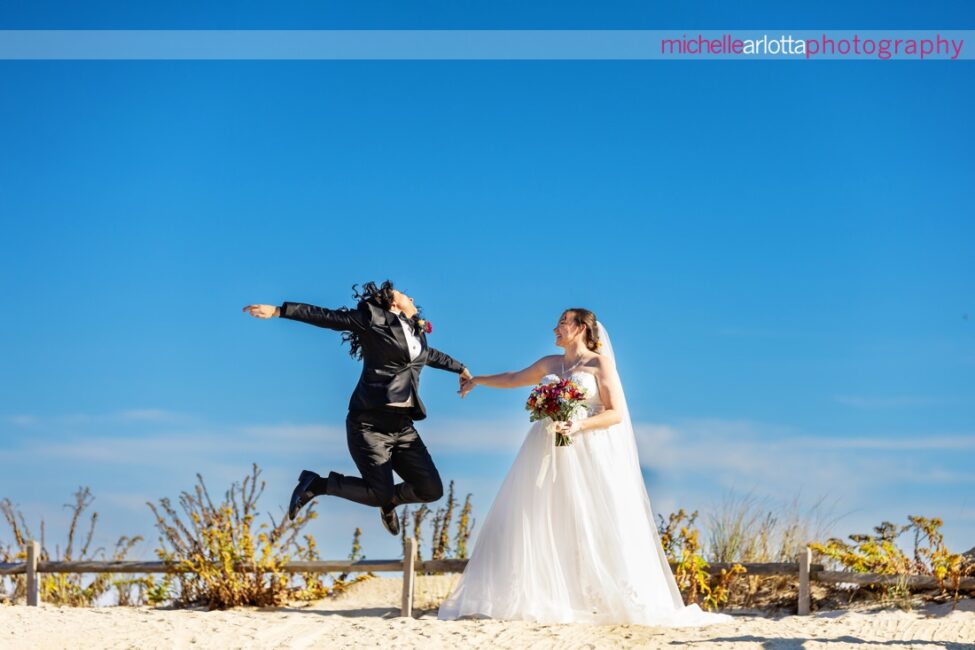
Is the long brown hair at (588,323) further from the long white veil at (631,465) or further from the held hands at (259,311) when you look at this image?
the held hands at (259,311)

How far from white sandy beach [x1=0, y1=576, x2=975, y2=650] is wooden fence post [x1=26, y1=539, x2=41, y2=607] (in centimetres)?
161

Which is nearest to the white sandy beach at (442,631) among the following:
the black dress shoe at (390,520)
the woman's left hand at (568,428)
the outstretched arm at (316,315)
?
the black dress shoe at (390,520)

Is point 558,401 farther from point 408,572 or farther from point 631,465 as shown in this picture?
point 408,572

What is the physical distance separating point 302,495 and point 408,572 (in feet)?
4.43

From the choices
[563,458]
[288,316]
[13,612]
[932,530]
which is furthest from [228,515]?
[932,530]

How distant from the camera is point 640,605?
909 cm

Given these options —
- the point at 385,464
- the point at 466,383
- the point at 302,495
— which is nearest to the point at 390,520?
the point at 385,464

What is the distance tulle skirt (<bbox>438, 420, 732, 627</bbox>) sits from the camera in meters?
9.15

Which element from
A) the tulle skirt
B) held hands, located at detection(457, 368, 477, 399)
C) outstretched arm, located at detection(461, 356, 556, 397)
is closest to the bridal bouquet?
the tulle skirt

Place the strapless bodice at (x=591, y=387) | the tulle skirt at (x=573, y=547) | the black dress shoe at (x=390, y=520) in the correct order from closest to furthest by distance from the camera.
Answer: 1. the tulle skirt at (x=573, y=547)
2. the strapless bodice at (x=591, y=387)
3. the black dress shoe at (x=390, y=520)

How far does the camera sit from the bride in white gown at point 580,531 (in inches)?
361

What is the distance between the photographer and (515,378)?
1026cm

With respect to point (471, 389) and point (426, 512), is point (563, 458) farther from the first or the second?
point (426, 512)

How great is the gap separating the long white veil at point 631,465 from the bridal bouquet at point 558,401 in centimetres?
42
